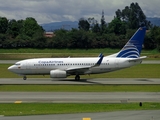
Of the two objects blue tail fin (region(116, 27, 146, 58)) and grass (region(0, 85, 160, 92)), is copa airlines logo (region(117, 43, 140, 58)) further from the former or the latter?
grass (region(0, 85, 160, 92))

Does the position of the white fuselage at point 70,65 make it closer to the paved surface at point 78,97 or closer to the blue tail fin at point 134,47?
the blue tail fin at point 134,47

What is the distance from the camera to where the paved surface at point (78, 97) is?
98.2ft

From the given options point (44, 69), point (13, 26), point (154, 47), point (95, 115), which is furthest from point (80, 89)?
point (13, 26)

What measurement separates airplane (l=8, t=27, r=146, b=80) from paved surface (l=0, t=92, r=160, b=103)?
13.6m

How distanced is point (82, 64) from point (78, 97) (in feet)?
56.7

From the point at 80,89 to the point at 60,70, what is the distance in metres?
11.0

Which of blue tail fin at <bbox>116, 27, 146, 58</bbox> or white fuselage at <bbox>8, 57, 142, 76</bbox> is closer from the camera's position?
white fuselage at <bbox>8, 57, 142, 76</bbox>

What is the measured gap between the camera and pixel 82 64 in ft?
160

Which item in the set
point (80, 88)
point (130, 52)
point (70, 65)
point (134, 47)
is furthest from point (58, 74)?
point (134, 47)

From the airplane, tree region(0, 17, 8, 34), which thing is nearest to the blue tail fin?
the airplane

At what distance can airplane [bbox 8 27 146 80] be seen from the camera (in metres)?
47.8

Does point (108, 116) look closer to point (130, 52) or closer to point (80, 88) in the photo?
point (80, 88)

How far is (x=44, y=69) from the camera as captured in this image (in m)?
48.8

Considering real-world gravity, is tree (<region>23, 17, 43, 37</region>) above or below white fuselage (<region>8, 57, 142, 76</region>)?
above
